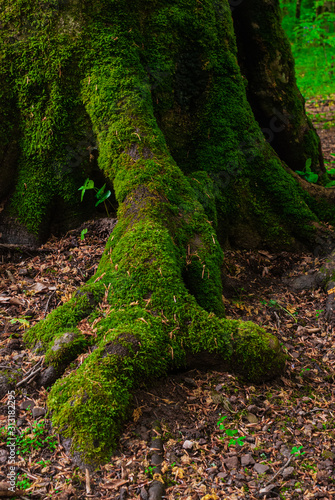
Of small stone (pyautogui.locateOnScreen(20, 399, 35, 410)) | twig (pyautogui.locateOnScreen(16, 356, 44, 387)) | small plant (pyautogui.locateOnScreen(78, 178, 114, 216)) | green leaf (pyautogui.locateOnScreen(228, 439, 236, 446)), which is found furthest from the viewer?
small plant (pyautogui.locateOnScreen(78, 178, 114, 216))

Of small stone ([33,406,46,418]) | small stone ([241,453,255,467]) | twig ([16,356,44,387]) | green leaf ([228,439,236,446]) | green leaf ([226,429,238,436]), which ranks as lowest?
small stone ([241,453,255,467])

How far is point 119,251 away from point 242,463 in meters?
1.78

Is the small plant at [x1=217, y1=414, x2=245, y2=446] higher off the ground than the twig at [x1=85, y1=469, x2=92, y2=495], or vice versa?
the twig at [x1=85, y1=469, x2=92, y2=495]

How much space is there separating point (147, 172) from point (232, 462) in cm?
235

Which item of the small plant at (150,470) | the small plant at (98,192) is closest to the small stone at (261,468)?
the small plant at (150,470)

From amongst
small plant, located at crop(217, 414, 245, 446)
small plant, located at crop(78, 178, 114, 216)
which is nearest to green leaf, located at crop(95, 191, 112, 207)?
small plant, located at crop(78, 178, 114, 216)

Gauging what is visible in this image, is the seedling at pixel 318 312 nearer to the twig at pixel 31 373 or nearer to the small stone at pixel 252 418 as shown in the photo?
the small stone at pixel 252 418

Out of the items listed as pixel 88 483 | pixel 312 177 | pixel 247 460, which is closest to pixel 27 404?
pixel 88 483

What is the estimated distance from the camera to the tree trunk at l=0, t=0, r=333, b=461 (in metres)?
2.85

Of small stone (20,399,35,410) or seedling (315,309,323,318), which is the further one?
seedling (315,309,323,318)

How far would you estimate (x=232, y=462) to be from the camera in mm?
2461

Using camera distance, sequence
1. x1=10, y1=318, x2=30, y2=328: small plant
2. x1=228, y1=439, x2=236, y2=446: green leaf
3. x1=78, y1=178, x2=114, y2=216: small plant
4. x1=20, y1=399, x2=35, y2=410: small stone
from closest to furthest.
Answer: x1=228, y1=439, x2=236, y2=446: green leaf
x1=20, y1=399, x2=35, y2=410: small stone
x1=10, y1=318, x2=30, y2=328: small plant
x1=78, y1=178, x2=114, y2=216: small plant

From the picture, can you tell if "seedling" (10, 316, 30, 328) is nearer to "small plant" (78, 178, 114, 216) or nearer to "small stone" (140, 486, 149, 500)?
"small plant" (78, 178, 114, 216)

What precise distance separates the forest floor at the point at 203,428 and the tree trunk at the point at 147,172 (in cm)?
14
